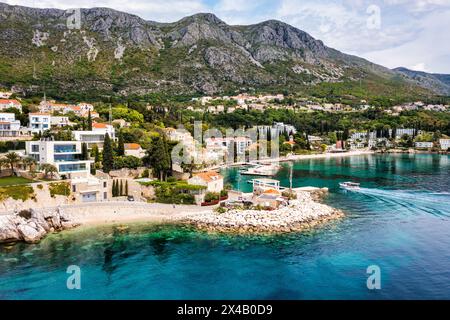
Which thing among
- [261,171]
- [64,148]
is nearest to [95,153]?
[64,148]

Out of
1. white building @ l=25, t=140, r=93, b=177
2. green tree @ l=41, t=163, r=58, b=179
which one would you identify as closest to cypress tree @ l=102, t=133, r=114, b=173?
white building @ l=25, t=140, r=93, b=177

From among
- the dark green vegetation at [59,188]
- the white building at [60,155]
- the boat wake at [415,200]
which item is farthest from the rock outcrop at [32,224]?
the boat wake at [415,200]

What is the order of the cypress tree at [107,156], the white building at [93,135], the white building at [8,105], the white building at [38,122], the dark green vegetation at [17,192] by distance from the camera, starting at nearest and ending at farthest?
the dark green vegetation at [17,192]
the cypress tree at [107,156]
the white building at [93,135]
the white building at [38,122]
the white building at [8,105]

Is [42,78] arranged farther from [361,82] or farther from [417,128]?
[361,82]

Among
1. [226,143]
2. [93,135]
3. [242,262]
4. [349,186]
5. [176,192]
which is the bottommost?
[242,262]

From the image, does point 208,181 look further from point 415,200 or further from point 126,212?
point 415,200

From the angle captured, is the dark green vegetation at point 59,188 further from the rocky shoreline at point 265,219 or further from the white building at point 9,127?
the white building at point 9,127

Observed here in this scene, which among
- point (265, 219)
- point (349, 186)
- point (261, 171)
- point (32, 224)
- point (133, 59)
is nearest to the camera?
point (32, 224)
